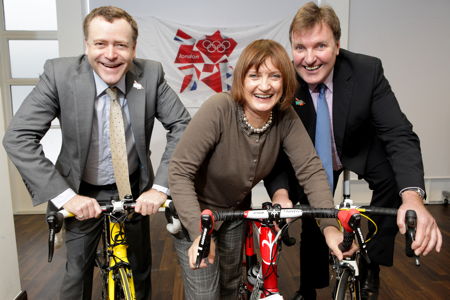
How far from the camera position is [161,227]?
4.06 metres

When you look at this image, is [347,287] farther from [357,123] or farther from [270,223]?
[357,123]

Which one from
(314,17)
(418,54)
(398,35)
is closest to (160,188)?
(314,17)

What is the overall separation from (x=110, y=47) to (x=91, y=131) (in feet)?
1.17

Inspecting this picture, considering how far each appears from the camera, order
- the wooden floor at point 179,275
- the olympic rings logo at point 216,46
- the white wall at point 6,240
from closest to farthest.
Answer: the white wall at point 6,240, the wooden floor at point 179,275, the olympic rings logo at point 216,46

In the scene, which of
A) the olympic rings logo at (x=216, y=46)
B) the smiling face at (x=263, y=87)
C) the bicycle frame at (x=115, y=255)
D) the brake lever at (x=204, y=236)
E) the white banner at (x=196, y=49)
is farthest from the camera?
the olympic rings logo at (x=216, y=46)

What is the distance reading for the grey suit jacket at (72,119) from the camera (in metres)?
1.48

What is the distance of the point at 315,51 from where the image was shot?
152 cm

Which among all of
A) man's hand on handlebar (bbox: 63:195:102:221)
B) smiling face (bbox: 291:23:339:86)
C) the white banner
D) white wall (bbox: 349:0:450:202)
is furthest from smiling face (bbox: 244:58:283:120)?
white wall (bbox: 349:0:450:202)

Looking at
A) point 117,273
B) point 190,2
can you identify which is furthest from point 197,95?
point 117,273

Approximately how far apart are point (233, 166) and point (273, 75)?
36 cm

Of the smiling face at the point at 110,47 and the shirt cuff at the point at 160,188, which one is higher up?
the smiling face at the point at 110,47

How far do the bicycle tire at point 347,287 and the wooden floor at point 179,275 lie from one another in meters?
1.06

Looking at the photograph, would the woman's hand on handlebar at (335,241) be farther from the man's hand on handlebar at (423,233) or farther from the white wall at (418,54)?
the white wall at (418,54)

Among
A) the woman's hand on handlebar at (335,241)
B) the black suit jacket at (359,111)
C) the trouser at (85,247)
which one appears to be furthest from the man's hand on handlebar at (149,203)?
the woman's hand on handlebar at (335,241)
